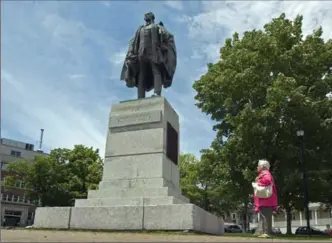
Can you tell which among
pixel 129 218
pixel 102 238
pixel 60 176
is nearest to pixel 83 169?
pixel 60 176

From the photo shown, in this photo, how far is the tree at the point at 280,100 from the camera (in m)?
20.8

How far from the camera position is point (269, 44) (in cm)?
2266

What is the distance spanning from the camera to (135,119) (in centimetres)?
1275

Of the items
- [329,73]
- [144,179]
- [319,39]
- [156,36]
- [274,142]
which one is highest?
[319,39]

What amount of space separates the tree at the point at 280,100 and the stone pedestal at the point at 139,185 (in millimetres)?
8867

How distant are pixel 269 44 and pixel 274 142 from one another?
5972mm

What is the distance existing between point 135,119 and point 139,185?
2.44 metres

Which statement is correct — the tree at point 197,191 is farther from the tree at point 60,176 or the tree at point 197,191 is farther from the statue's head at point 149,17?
the statue's head at point 149,17

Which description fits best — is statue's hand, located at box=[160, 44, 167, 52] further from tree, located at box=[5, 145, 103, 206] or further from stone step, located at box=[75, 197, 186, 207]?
tree, located at box=[5, 145, 103, 206]

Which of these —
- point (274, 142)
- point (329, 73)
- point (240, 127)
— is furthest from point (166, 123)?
point (329, 73)

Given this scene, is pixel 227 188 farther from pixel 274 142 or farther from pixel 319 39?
pixel 319 39

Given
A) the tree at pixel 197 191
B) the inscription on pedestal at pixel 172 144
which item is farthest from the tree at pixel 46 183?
the inscription on pedestal at pixel 172 144

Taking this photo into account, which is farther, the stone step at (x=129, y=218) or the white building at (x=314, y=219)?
the white building at (x=314, y=219)

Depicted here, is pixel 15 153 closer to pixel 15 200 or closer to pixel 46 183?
pixel 15 200
